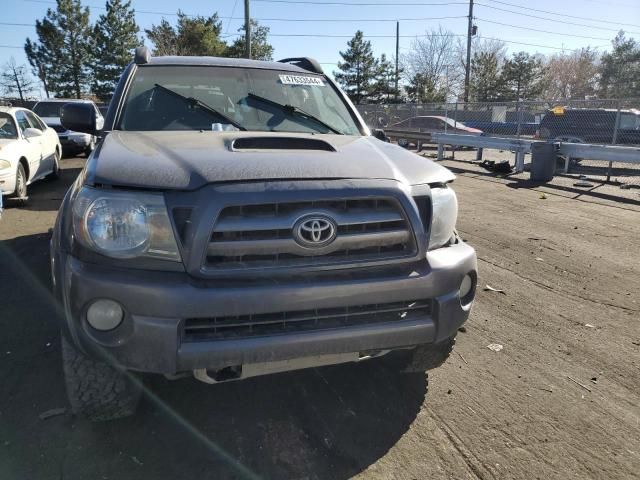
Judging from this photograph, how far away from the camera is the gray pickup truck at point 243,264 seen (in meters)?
2.05

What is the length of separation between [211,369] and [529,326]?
277 centimetres

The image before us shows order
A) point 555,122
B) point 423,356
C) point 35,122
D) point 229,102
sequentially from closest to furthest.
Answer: point 423,356 → point 229,102 → point 35,122 → point 555,122

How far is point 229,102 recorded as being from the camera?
361cm

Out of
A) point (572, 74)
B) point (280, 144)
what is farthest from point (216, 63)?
point (572, 74)

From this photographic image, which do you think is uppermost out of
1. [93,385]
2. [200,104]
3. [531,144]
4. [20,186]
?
[200,104]

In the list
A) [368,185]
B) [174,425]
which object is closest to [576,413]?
[368,185]

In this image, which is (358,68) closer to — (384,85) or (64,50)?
(384,85)

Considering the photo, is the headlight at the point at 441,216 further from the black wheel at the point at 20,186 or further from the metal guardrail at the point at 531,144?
the metal guardrail at the point at 531,144

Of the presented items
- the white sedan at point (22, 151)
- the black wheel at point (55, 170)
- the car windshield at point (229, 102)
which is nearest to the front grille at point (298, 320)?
the car windshield at point (229, 102)

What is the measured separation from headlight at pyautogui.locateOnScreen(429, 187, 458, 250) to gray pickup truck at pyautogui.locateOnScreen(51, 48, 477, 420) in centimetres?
1

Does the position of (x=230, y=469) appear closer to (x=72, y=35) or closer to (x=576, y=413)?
(x=576, y=413)

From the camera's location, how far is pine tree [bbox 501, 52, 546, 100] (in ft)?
172

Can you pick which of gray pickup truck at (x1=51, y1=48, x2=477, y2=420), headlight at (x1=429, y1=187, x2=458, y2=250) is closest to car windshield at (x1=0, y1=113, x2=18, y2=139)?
gray pickup truck at (x1=51, y1=48, x2=477, y2=420)

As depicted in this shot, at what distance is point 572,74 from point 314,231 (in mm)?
76457
